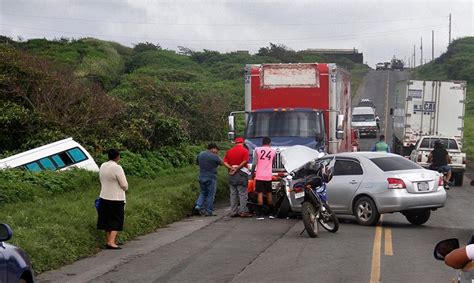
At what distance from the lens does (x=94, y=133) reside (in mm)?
27234

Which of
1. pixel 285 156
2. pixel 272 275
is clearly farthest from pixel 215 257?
pixel 285 156

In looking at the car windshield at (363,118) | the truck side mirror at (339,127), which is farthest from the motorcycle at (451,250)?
the car windshield at (363,118)

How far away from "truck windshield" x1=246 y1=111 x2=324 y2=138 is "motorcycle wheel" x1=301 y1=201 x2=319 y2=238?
22.4ft

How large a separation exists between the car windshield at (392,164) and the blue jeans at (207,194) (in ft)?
12.6

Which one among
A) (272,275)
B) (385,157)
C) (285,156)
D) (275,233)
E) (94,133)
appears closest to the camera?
(272,275)

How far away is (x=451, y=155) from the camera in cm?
3038

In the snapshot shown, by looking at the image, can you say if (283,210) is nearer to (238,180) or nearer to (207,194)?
(238,180)

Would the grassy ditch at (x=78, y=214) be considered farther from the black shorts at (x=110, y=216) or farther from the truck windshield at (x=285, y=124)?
the truck windshield at (x=285, y=124)

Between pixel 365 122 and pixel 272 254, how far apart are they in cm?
4140

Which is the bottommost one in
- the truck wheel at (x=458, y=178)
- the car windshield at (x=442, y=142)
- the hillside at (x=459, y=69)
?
the truck wheel at (x=458, y=178)

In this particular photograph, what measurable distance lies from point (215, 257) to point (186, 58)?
228ft

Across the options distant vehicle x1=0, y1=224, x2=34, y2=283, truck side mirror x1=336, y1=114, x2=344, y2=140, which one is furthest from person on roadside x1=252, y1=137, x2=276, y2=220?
distant vehicle x1=0, y1=224, x2=34, y2=283

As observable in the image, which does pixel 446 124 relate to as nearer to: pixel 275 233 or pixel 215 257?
pixel 275 233

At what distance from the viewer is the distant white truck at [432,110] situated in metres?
35.1
